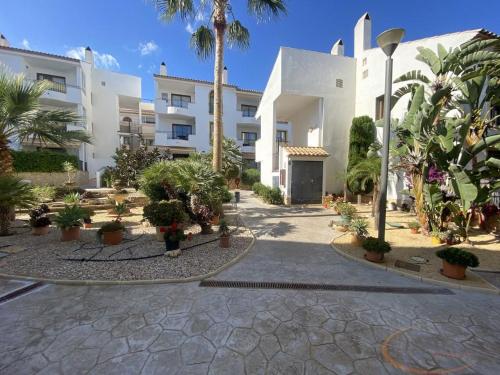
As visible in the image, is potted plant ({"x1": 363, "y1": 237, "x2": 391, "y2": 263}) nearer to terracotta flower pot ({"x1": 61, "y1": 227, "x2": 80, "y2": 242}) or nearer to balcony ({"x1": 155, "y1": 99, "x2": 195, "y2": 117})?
terracotta flower pot ({"x1": 61, "y1": 227, "x2": 80, "y2": 242})

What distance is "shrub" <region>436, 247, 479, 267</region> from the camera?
15.8ft

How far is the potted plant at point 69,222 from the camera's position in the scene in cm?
684

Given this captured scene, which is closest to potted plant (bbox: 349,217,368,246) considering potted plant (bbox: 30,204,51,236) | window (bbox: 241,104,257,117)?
potted plant (bbox: 30,204,51,236)

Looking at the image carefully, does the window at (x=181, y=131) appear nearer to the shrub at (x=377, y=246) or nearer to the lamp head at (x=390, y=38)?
the lamp head at (x=390, y=38)

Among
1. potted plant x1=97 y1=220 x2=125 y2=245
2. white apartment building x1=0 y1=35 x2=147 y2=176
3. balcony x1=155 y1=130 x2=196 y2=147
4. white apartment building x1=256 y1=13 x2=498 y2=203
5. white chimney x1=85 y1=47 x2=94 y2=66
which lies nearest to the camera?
potted plant x1=97 y1=220 x2=125 y2=245

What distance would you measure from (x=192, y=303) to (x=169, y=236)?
97.3 inches

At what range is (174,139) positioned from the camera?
2714 centimetres

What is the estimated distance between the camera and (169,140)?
26766 millimetres

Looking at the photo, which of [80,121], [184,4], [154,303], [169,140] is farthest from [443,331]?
[169,140]

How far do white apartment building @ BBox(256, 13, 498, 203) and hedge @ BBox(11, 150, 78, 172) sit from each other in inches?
676

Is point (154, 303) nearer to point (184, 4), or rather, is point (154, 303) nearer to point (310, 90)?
point (184, 4)

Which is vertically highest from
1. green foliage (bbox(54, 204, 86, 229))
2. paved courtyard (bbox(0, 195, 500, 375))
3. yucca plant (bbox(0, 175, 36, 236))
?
yucca plant (bbox(0, 175, 36, 236))

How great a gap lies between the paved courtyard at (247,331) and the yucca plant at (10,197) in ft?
15.3

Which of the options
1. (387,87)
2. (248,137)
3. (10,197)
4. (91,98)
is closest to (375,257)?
(387,87)
